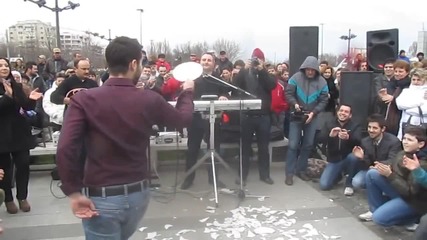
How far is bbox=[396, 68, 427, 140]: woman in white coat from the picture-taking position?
458 centimetres

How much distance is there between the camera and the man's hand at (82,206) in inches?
78.0

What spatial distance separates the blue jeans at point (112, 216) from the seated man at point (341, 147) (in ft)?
11.3

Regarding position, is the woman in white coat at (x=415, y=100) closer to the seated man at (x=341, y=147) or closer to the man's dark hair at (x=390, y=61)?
the seated man at (x=341, y=147)

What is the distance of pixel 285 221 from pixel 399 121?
1988mm

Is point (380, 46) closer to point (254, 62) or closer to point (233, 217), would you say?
point (254, 62)

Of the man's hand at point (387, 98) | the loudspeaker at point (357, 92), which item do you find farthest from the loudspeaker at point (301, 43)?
the man's hand at point (387, 98)

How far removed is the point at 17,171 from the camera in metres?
4.43

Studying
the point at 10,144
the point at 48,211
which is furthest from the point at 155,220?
the point at 10,144

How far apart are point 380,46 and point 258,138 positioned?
251 centimetres

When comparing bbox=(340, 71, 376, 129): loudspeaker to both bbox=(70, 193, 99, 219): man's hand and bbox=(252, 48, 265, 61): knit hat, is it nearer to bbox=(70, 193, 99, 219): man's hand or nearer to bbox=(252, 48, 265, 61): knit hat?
bbox=(252, 48, 265, 61): knit hat

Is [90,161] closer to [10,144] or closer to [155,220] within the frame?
[155,220]

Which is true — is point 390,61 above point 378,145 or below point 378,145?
above

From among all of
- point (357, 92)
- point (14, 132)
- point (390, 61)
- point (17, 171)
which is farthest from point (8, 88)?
point (390, 61)

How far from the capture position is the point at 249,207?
14.8ft
